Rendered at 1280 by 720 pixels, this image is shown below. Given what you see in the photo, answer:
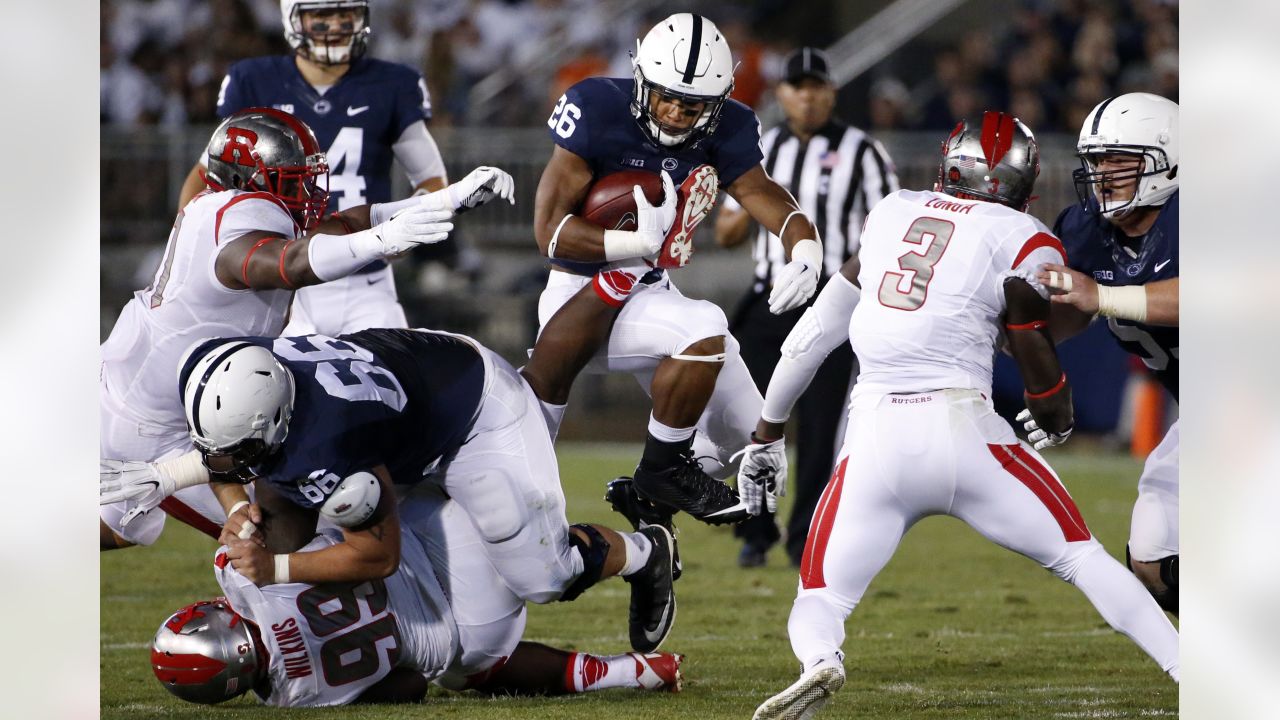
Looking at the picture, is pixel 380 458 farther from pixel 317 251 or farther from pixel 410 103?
pixel 410 103

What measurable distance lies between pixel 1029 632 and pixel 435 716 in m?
2.18

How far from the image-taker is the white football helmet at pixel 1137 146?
3.97 m

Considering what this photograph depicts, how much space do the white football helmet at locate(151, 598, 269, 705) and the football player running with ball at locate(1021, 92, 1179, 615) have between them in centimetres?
193

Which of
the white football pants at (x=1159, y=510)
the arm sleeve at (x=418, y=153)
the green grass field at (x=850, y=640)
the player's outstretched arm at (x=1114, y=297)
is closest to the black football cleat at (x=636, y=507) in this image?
the green grass field at (x=850, y=640)

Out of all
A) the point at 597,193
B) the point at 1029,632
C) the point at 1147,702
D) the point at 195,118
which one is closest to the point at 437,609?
the point at 597,193

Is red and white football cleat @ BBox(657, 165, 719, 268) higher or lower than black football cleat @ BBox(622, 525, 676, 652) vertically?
higher

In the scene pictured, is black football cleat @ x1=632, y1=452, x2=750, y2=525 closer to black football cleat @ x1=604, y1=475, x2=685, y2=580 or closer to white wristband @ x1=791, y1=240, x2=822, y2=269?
black football cleat @ x1=604, y1=475, x2=685, y2=580

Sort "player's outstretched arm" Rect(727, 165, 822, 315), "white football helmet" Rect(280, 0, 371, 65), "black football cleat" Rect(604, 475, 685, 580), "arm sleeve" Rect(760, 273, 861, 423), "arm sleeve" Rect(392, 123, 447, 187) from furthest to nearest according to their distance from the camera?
"arm sleeve" Rect(392, 123, 447, 187), "white football helmet" Rect(280, 0, 371, 65), "black football cleat" Rect(604, 475, 685, 580), "player's outstretched arm" Rect(727, 165, 822, 315), "arm sleeve" Rect(760, 273, 861, 423)

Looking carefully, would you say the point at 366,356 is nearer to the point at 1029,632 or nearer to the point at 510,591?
the point at 510,591

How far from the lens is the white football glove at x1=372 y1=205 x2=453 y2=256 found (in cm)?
363

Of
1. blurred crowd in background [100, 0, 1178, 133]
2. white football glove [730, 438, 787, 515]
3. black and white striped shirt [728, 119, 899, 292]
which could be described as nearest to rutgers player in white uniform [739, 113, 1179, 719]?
white football glove [730, 438, 787, 515]

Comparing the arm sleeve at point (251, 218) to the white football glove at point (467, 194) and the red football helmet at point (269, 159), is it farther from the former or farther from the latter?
the white football glove at point (467, 194)

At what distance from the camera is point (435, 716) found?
371 centimetres

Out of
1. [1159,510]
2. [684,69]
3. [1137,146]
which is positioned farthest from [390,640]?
[1137,146]
